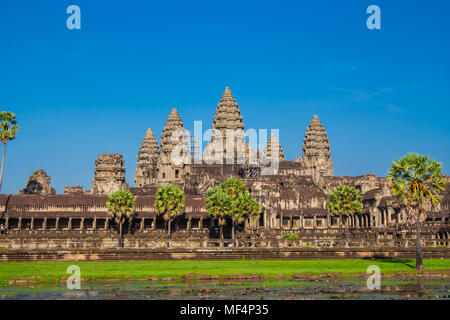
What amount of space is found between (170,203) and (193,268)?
4814 centimetres

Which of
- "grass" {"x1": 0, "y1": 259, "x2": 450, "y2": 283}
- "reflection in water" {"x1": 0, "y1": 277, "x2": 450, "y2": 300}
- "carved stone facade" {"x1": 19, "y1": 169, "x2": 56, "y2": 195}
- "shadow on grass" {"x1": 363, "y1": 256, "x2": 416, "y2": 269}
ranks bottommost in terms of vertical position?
"reflection in water" {"x1": 0, "y1": 277, "x2": 450, "y2": 300}

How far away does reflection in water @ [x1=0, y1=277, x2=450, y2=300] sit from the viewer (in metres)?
36.7

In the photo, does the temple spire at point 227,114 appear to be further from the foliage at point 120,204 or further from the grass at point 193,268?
the grass at point 193,268

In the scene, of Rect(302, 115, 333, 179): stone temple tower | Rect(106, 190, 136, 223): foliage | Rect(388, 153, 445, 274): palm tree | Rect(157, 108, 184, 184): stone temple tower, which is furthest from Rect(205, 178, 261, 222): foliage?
Rect(302, 115, 333, 179): stone temple tower

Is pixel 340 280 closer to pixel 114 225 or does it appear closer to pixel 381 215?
pixel 114 225

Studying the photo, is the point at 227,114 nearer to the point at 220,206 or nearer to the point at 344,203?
the point at 344,203

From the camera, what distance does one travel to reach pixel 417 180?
176 feet

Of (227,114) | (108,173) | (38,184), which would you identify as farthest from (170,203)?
(227,114)

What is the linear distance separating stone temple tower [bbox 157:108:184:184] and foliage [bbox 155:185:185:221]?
6466cm

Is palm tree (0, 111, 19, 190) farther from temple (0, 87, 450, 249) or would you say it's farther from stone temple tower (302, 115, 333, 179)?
stone temple tower (302, 115, 333, 179)

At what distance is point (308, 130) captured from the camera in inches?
7249
